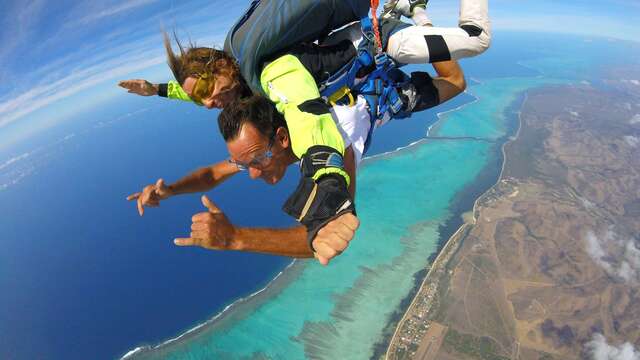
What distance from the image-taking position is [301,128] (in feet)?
4.30

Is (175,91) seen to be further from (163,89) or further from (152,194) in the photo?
(152,194)

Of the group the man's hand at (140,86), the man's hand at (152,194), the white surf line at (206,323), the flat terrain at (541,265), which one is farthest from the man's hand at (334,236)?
the white surf line at (206,323)

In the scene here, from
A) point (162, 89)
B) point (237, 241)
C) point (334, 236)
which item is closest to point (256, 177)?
point (237, 241)

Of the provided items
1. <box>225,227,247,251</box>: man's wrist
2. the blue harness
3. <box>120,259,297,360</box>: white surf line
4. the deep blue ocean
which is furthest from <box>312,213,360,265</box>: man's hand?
the deep blue ocean

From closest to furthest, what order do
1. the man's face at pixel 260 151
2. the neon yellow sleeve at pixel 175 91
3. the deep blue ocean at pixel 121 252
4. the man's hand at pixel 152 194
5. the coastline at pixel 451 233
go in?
the man's face at pixel 260 151
the man's hand at pixel 152 194
the neon yellow sleeve at pixel 175 91
the coastline at pixel 451 233
the deep blue ocean at pixel 121 252

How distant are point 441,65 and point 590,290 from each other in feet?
121

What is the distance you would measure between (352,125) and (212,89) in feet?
3.06

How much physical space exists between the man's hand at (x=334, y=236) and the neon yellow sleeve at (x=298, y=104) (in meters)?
0.21

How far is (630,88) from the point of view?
83.6 meters

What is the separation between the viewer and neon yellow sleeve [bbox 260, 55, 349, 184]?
128 cm

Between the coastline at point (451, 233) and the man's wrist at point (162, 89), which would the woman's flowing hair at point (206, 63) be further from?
the coastline at point (451, 233)

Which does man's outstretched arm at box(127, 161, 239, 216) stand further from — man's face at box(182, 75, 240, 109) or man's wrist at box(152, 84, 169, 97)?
man's wrist at box(152, 84, 169, 97)

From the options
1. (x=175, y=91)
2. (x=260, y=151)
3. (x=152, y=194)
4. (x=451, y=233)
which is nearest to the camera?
(x=260, y=151)

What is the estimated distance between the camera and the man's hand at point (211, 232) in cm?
113
